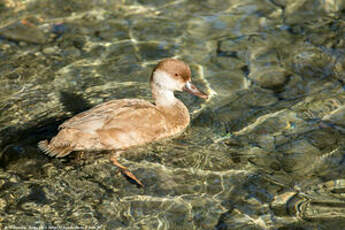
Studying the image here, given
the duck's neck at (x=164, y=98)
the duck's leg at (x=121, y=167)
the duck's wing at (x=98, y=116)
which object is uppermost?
the duck's wing at (x=98, y=116)

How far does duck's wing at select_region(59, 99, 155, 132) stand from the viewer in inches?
218

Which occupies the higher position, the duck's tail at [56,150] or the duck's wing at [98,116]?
the duck's wing at [98,116]

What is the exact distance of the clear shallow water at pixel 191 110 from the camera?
4.82 meters

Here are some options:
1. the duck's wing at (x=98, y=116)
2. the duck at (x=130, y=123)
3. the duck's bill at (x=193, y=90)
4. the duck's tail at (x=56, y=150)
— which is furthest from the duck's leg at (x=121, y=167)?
the duck's bill at (x=193, y=90)

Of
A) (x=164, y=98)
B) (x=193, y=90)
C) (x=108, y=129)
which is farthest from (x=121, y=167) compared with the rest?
(x=193, y=90)

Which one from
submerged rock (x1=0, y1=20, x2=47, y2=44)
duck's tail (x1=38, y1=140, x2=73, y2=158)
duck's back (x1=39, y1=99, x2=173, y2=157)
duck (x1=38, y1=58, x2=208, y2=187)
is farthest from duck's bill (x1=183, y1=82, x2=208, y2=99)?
submerged rock (x1=0, y1=20, x2=47, y2=44)

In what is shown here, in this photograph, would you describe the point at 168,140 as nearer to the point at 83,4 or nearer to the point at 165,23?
the point at 165,23

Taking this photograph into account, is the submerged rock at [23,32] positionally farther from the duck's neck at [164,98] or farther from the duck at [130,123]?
the duck at [130,123]

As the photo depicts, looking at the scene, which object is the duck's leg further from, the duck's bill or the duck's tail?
the duck's bill

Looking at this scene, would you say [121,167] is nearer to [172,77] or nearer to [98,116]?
[98,116]

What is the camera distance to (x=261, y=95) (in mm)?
6645

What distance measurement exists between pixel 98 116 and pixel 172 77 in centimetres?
111

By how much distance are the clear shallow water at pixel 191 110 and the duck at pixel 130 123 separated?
14cm

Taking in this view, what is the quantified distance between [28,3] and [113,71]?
2965 millimetres
